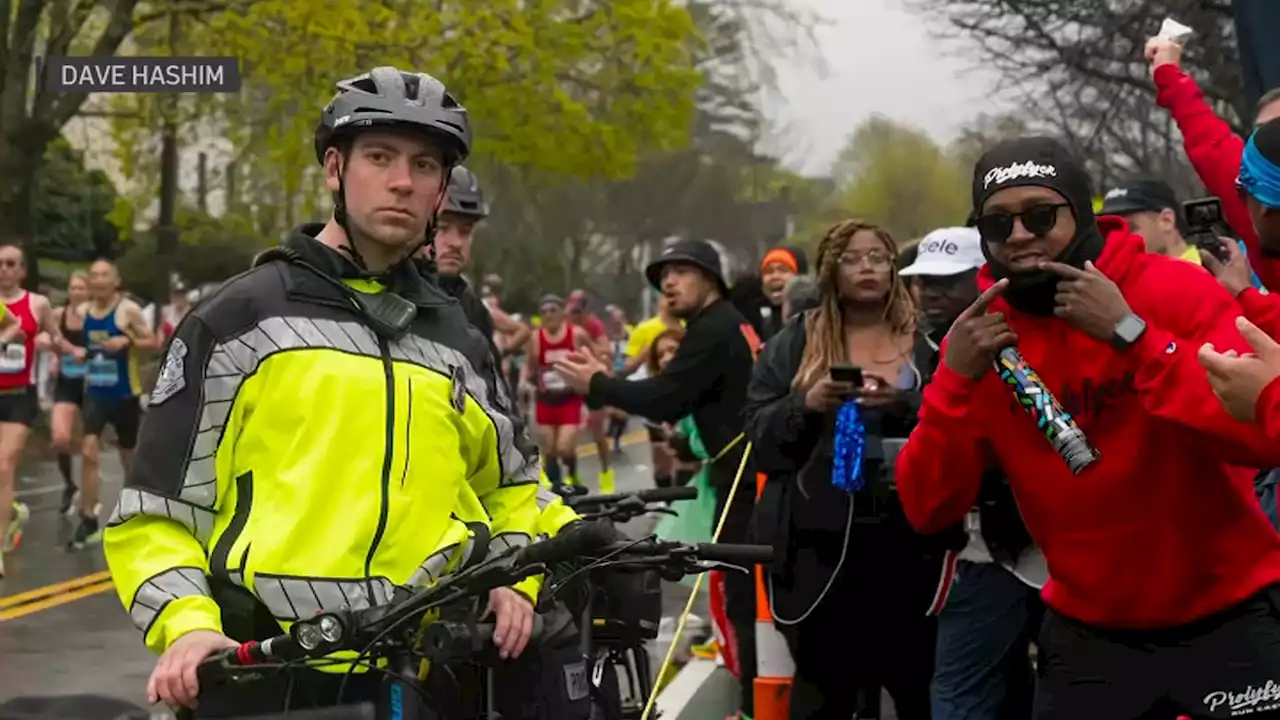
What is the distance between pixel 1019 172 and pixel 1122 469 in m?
0.71

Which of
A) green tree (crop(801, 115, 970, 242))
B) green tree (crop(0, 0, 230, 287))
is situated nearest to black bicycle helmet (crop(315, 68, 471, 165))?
green tree (crop(0, 0, 230, 287))

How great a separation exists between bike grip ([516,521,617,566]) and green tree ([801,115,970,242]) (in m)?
74.2

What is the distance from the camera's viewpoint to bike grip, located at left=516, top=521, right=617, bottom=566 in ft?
9.69

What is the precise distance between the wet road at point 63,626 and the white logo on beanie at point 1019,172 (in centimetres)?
Answer: 528

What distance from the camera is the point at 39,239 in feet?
124

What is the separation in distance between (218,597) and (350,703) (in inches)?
12.1

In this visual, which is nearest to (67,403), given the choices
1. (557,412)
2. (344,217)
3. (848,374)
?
(557,412)

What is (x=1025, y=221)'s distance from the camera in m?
3.90

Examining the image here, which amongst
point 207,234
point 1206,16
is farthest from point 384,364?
point 207,234

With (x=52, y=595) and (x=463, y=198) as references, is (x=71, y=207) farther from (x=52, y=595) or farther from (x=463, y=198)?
(x=463, y=198)

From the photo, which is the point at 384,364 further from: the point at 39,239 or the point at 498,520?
the point at 39,239

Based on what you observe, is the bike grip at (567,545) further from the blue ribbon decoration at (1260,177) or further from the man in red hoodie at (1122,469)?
the blue ribbon decoration at (1260,177)

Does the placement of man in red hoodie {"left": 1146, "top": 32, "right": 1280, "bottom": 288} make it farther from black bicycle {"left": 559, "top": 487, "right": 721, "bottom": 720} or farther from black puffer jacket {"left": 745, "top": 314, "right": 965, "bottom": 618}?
black bicycle {"left": 559, "top": 487, "right": 721, "bottom": 720}

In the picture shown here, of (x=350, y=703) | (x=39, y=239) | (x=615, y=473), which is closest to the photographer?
(x=350, y=703)
